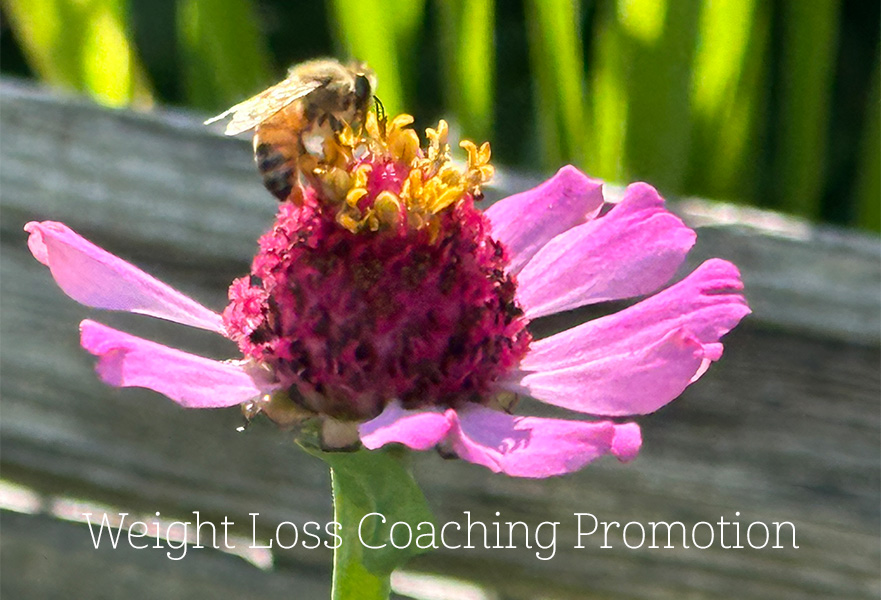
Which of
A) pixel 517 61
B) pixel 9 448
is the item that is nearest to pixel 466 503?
pixel 9 448

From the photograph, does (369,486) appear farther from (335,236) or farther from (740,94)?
(740,94)

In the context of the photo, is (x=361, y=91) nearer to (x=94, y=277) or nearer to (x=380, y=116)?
(x=380, y=116)

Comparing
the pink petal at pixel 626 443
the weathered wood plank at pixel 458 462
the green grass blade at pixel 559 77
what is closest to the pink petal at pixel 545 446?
the pink petal at pixel 626 443

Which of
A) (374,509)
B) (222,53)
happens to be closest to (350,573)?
(374,509)

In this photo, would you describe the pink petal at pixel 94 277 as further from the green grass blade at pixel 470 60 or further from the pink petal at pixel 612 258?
the green grass blade at pixel 470 60

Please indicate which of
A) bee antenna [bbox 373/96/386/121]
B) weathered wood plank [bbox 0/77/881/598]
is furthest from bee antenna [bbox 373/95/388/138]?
weathered wood plank [bbox 0/77/881/598]

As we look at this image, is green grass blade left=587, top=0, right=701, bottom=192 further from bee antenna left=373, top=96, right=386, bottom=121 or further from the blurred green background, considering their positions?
bee antenna left=373, top=96, right=386, bottom=121

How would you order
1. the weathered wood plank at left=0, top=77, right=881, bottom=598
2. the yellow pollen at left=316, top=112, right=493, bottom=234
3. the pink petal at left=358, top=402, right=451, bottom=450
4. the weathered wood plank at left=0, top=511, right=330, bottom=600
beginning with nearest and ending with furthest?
the pink petal at left=358, top=402, right=451, bottom=450, the yellow pollen at left=316, top=112, right=493, bottom=234, the weathered wood plank at left=0, top=77, right=881, bottom=598, the weathered wood plank at left=0, top=511, right=330, bottom=600
